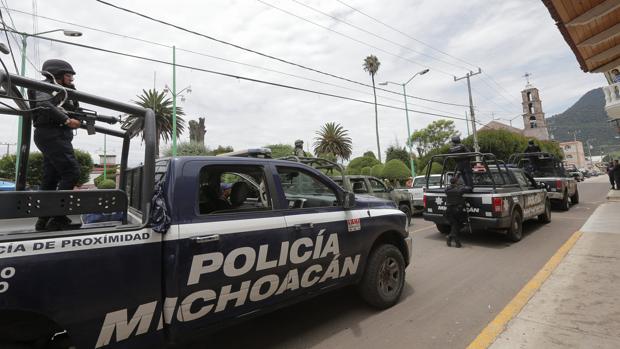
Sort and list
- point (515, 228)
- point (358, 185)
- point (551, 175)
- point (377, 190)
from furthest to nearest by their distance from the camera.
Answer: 1. point (551, 175)
2. point (377, 190)
3. point (358, 185)
4. point (515, 228)

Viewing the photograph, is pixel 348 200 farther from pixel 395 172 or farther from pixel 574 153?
pixel 574 153

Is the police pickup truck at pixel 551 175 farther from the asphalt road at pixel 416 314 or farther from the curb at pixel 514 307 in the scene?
the curb at pixel 514 307

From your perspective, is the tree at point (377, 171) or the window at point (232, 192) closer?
the window at point (232, 192)

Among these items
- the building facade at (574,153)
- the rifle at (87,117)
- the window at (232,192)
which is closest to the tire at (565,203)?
the window at (232,192)

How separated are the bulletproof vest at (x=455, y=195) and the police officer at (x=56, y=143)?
6.69 metres

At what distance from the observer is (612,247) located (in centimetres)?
601

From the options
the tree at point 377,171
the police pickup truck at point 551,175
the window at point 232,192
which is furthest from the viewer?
the tree at point 377,171

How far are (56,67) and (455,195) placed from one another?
6.98m

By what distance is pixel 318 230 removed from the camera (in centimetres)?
338

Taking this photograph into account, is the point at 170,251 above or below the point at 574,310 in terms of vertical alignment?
above

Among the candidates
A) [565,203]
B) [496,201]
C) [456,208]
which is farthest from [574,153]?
[456,208]

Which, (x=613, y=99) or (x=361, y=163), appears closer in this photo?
(x=613, y=99)

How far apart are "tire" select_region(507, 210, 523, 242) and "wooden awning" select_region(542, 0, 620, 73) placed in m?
3.85

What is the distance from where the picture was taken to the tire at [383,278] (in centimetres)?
392
